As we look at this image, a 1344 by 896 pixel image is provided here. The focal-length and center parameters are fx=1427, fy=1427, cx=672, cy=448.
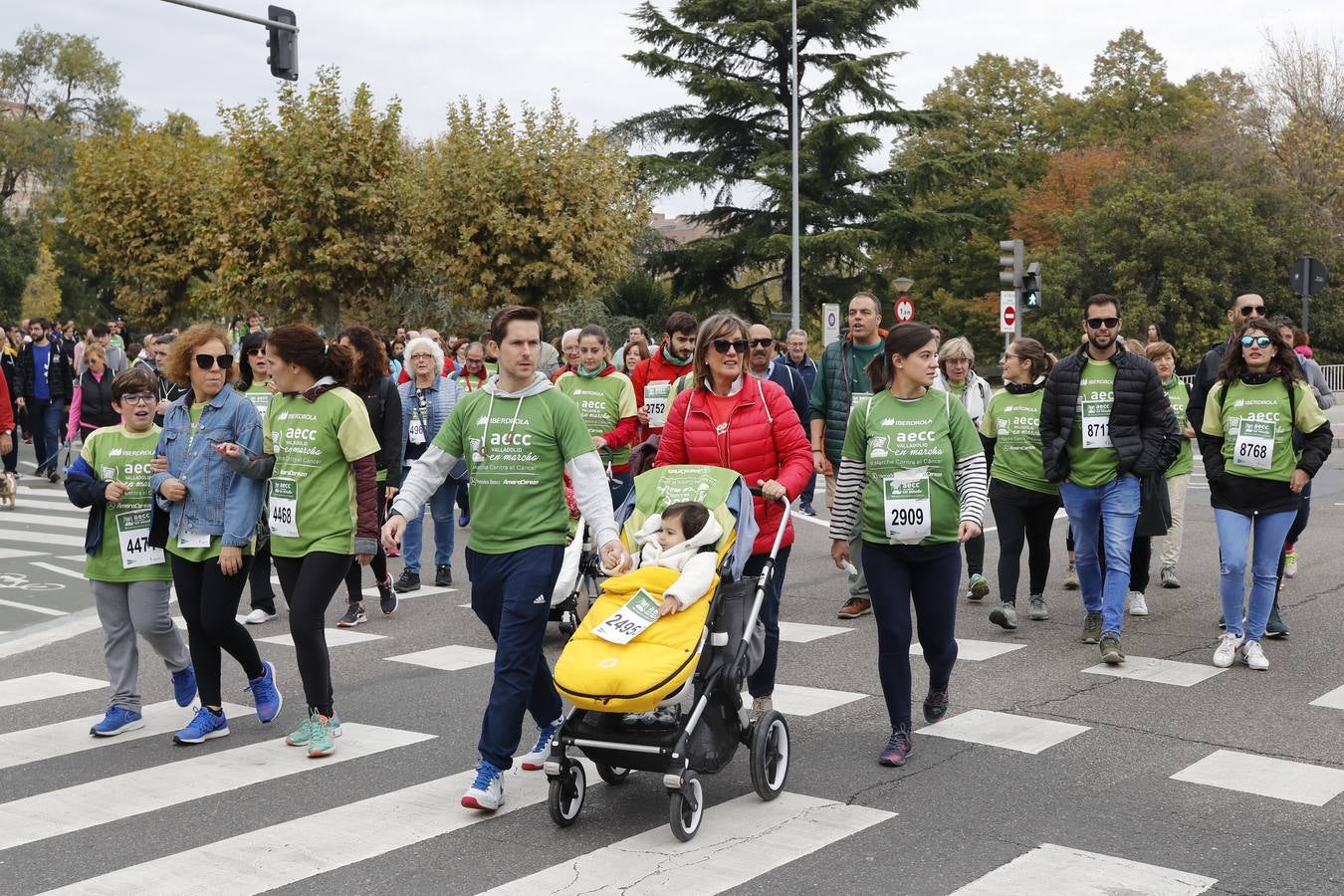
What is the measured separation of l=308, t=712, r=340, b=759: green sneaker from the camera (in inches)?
252

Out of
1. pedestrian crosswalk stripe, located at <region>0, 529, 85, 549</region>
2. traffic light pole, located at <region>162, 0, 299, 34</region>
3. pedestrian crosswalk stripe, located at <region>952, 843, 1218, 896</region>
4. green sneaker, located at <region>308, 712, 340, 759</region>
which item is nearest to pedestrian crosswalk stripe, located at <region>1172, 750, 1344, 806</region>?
pedestrian crosswalk stripe, located at <region>952, 843, 1218, 896</region>

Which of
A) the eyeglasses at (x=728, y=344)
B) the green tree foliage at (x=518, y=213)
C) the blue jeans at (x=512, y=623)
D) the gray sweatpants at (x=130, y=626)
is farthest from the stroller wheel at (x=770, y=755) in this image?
the green tree foliage at (x=518, y=213)

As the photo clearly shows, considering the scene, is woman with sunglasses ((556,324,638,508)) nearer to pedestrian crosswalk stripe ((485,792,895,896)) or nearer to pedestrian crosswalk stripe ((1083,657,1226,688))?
pedestrian crosswalk stripe ((1083,657,1226,688))

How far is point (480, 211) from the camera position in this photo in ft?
107

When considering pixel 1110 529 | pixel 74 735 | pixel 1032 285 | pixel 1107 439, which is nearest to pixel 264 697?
pixel 74 735

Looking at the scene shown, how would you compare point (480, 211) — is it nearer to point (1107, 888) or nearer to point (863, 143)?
point (863, 143)

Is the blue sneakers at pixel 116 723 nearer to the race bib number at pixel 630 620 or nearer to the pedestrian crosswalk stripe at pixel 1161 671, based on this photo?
the race bib number at pixel 630 620

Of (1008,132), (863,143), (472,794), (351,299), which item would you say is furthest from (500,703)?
(1008,132)

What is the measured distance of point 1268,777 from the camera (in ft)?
19.6

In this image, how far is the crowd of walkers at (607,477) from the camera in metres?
5.73

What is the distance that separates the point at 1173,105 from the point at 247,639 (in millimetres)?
60846

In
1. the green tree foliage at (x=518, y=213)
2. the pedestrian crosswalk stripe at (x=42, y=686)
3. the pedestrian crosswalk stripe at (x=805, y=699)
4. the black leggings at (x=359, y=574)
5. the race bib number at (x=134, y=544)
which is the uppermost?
the green tree foliage at (x=518, y=213)

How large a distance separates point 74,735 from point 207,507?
1.44 meters

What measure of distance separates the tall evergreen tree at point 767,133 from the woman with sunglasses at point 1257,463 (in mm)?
34390
